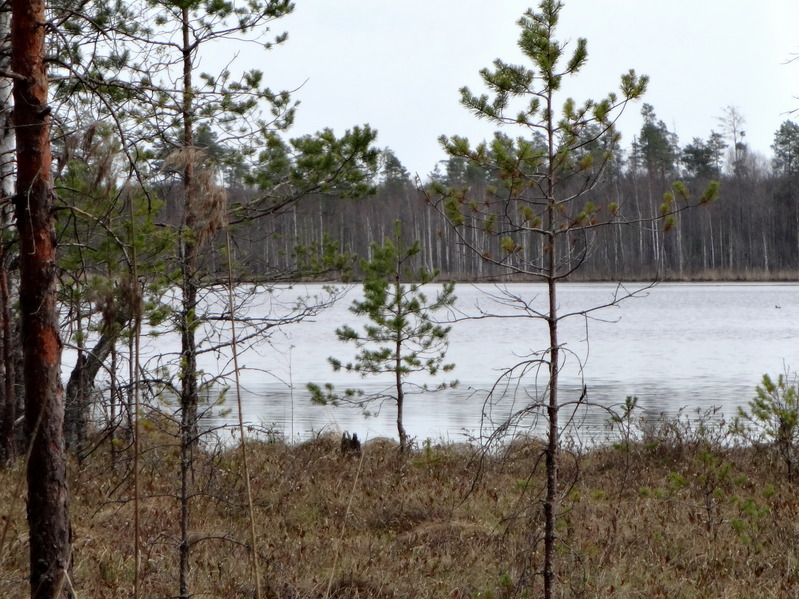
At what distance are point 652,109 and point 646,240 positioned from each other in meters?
13.1

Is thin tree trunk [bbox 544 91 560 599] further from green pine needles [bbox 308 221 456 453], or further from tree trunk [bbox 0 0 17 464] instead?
green pine needles [bbox 308 221 456 453]

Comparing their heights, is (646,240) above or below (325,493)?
above

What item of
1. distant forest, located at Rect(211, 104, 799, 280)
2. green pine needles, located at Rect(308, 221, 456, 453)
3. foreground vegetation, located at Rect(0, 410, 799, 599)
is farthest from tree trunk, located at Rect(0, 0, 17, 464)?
distant forest, located at Rect(211, 104, 799, 280)

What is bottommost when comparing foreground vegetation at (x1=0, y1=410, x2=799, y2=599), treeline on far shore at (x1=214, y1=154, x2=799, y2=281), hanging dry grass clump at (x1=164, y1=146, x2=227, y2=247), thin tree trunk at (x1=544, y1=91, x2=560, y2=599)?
foreground vegetation at (x1=0, y1=410, x2=799, y2=599)

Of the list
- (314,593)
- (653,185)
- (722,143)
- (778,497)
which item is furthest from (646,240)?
(314,593)

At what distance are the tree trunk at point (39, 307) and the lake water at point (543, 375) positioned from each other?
69.0 inches

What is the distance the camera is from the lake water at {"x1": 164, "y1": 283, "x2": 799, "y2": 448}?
1423 cm

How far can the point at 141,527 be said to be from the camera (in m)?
7.12

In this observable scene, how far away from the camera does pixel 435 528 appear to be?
7234 millimetres

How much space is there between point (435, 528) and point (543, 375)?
13.5 metres

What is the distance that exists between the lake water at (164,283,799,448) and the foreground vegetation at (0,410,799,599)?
2.76 ft

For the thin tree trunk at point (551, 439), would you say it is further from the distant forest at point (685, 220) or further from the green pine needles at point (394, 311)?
the distant forest at point (685, 220)

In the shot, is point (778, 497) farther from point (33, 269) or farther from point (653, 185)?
point (653, 185)

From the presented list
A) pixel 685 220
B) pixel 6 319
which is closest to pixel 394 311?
pixel 6 319
